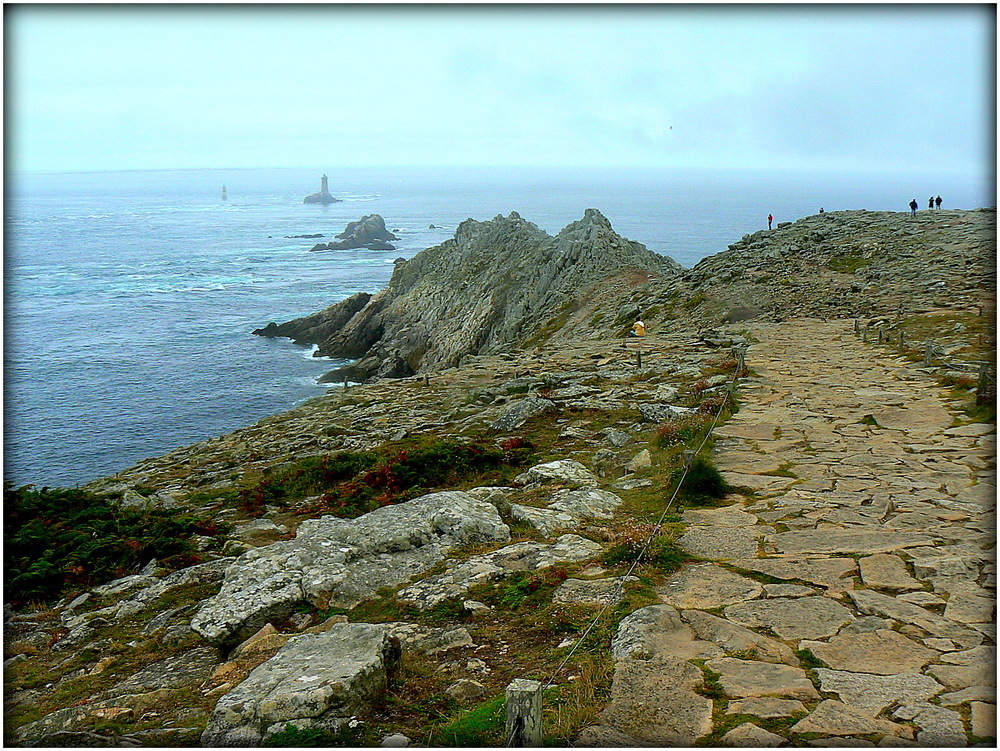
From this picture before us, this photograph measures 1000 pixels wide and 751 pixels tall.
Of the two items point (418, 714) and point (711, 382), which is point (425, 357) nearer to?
point (711, 382)

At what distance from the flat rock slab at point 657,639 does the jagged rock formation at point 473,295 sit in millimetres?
33390

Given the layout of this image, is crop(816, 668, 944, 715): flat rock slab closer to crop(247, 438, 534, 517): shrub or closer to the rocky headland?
the rocky headland

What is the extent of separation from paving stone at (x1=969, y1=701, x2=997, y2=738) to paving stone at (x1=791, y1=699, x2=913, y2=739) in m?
0.38

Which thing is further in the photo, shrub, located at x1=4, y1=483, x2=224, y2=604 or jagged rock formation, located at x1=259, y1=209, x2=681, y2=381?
jagged rock formation, located at x1=259, y1=209, x2=681, y2=381

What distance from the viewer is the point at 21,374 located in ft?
160

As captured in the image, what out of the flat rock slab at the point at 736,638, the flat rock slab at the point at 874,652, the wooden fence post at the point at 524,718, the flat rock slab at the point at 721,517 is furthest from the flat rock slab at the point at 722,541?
the wooden fence post at the point at 524,718

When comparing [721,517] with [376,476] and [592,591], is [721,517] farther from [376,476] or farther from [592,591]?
[376,476]

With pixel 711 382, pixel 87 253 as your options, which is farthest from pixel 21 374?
pixel 87 253

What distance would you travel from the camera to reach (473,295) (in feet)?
161

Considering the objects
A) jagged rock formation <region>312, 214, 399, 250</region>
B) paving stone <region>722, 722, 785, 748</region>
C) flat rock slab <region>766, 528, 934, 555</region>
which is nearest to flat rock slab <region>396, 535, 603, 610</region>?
flat rock slab <region>766, 528, 934, 555</region>

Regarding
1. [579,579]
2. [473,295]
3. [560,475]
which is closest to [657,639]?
[579,579]

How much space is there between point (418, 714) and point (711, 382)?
40.3ft

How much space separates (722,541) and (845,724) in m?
3.31

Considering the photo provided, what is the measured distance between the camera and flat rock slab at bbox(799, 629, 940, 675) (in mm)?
5020
